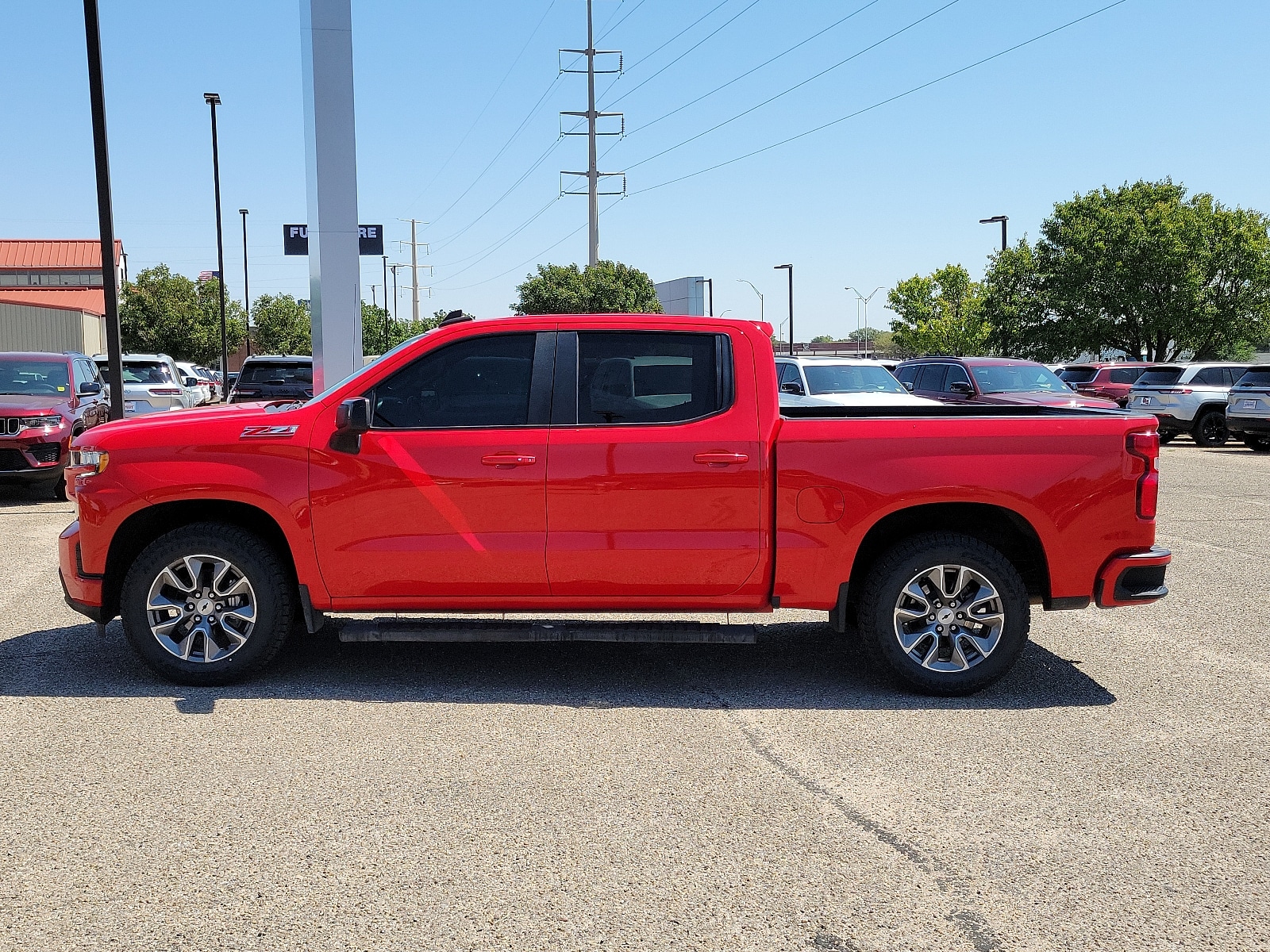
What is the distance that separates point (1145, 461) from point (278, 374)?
16.4 metres

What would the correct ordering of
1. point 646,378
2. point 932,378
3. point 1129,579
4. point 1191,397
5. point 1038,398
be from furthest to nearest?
point 1191,397
point 932,378
point 1038,398
point 646,378
point 1129,579

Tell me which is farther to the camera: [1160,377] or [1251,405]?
[1160,377]

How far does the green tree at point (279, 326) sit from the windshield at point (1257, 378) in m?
88.0

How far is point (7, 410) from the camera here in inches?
528

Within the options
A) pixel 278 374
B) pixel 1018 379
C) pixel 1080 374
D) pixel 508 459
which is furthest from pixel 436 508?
pixel 1080 374

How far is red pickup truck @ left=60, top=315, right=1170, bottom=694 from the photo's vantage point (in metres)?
5.71

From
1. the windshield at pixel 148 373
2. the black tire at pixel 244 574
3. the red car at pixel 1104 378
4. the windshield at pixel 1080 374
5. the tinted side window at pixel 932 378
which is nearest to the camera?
the black tire at pixel 244 574

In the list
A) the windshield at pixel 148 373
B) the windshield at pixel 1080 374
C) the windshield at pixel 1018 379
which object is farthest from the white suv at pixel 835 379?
the windshield at pixel 1080 374

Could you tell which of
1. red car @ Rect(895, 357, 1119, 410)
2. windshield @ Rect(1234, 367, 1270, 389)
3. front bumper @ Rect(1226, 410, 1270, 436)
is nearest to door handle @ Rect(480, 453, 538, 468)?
red car @ Rect(895, 357, 1119, 410)

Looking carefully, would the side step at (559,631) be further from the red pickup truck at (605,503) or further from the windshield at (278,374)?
the windshield at (278,374)

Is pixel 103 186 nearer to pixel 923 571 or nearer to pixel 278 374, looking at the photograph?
pixel 278 374

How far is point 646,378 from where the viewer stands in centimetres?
593

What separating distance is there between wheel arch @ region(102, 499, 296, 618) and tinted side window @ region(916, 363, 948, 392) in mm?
16780

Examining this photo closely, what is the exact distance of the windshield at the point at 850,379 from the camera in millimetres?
17234
